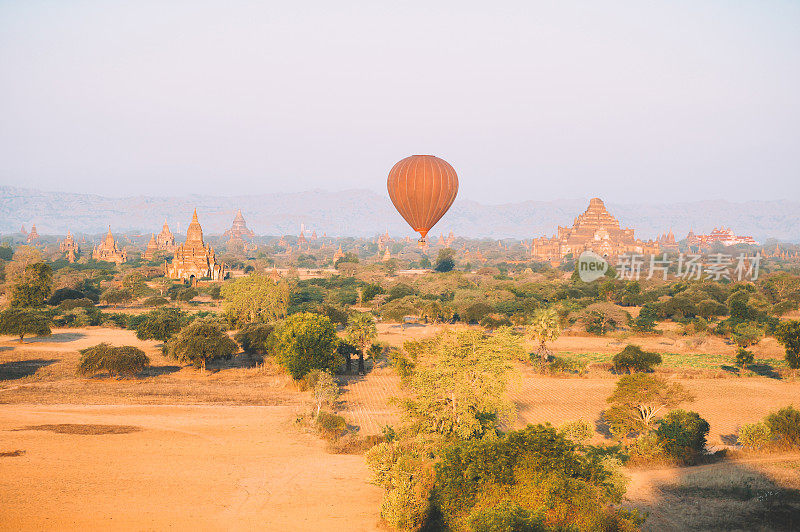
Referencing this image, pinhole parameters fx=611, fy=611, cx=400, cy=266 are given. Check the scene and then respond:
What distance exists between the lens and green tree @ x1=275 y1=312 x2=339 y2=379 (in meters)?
29.6

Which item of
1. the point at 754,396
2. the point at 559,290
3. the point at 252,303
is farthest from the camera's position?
the point at 559,290

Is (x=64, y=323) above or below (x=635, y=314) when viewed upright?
below

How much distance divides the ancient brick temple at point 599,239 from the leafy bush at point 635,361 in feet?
381

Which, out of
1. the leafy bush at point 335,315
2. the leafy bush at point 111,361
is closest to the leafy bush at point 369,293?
the leafy bush at point 335,315

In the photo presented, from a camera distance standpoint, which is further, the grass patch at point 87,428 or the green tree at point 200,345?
the green tree at point 200,345

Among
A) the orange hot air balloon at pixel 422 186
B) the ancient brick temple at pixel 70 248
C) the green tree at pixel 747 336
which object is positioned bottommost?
the ancient brick temple at pixel 70 248

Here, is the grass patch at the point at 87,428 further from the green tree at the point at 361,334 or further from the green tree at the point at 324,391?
the green tree at the point at 361,334

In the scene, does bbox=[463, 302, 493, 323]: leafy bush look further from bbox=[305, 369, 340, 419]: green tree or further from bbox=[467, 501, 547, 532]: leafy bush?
bbox=[467, 501, 547, 532]: leafy bush

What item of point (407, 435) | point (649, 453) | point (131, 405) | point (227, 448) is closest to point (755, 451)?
point (649, 453)

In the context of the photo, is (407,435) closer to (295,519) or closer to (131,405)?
(295,519)

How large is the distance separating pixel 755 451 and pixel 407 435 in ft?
38.0

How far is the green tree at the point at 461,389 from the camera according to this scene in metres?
18.7

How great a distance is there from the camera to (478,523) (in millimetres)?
12438

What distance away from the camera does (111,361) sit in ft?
101
